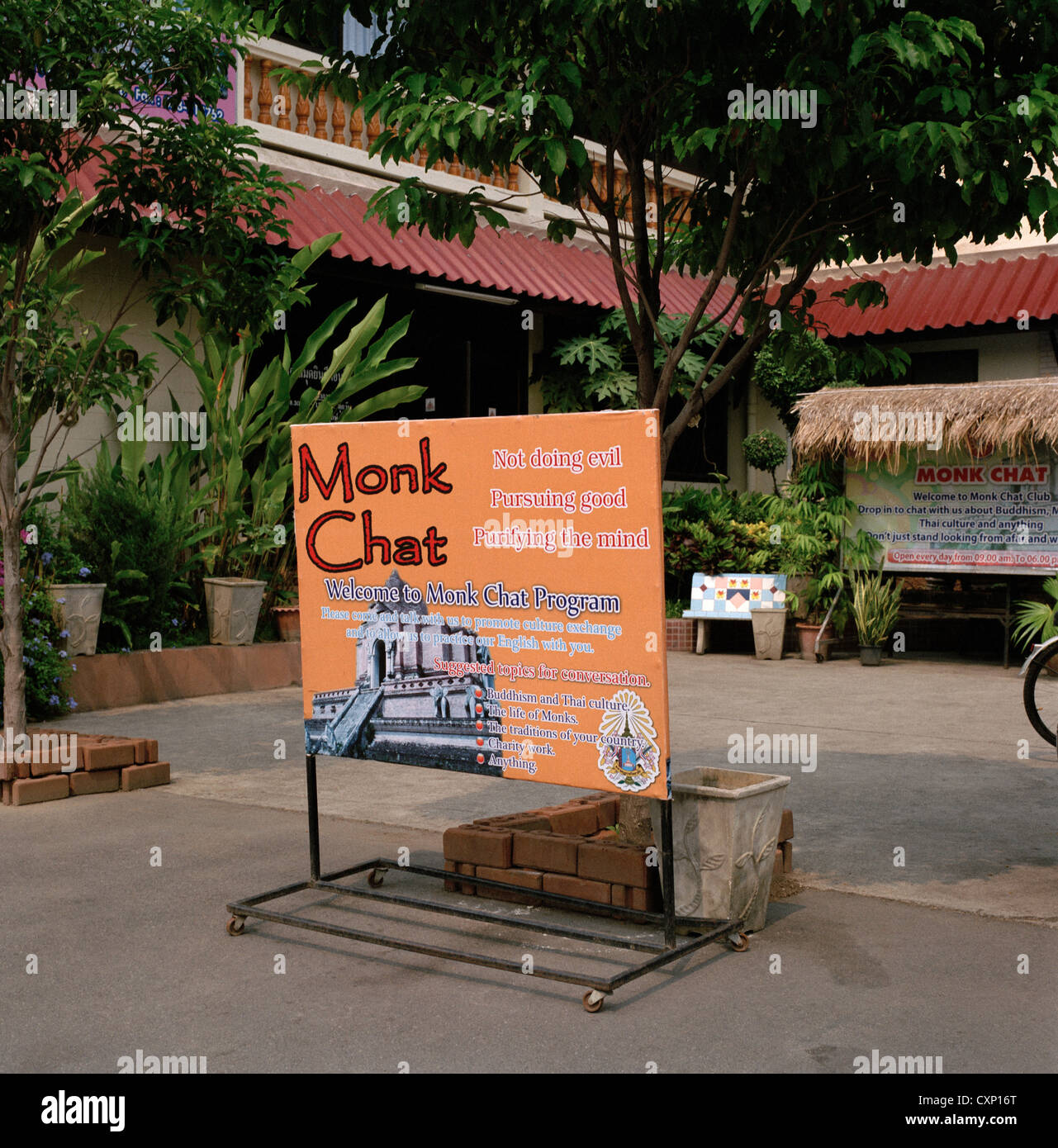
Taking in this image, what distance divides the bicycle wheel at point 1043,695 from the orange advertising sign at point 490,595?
13.8 feet

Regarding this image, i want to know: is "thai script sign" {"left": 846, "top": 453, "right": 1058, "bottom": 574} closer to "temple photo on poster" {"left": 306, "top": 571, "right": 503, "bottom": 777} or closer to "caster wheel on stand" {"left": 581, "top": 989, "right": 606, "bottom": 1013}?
"temple photo on poster" {"left": 306, "top": 571, "right": 503, "bottom": 777}

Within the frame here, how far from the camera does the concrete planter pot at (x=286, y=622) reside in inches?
496

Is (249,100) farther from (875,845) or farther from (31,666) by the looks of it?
(875,845)

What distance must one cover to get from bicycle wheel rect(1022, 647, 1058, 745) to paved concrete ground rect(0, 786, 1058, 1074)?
3.49 metres

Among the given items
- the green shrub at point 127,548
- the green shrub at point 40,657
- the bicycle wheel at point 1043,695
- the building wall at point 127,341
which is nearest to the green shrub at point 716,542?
the bicycle wheel at point 1043,695

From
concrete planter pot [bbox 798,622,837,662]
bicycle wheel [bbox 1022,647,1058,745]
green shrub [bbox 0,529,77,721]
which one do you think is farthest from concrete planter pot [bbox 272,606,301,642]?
bicycle wheel [bbox 1022,647,1058,745]

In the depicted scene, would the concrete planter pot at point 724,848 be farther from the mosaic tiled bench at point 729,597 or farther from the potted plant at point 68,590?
the mosaic tiled bench at point 729,597

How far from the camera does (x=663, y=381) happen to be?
610cm

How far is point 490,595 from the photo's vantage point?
16.5 ft

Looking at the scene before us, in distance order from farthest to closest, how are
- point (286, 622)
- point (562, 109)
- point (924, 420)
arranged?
point (924, 420)
point (286, 622)
point (562, 109)

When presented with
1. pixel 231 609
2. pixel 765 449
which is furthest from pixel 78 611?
pixel 765 449

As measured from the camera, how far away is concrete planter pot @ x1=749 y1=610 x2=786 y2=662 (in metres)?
14.9

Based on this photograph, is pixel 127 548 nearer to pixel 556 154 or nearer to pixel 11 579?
pixel 11 579

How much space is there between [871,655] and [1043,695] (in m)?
3.13
